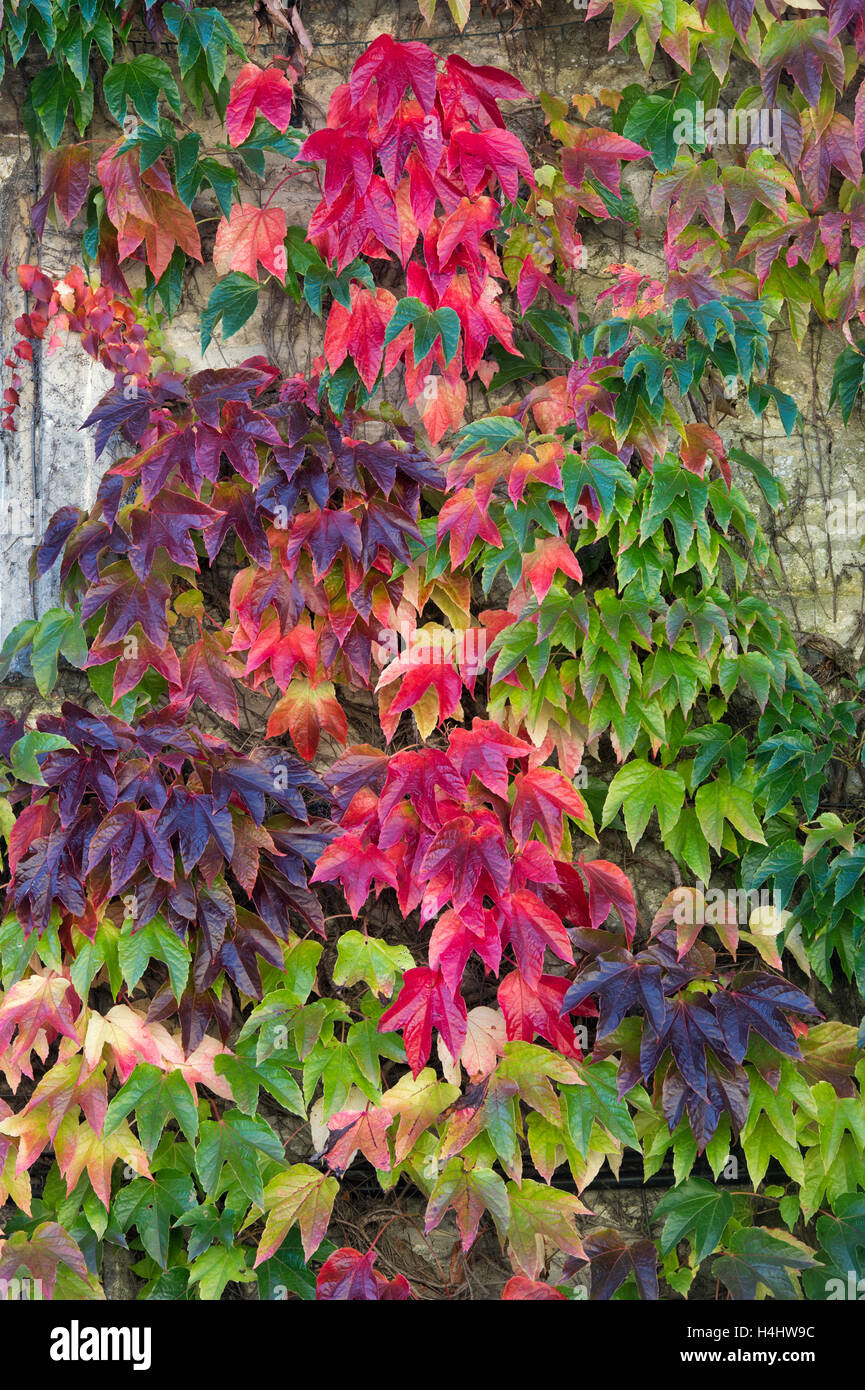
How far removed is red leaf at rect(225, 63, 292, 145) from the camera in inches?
83.2

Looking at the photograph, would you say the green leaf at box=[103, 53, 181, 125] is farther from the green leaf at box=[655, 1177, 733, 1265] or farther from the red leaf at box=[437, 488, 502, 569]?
the green leaf at box=[655, 1177, 733, 1265]

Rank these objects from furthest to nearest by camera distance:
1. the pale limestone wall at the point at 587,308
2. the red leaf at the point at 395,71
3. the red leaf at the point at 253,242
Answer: the pale limestone wall at the point at 587,308, the red leaf at the point at 253,242, the red leaf at the point at 395,71

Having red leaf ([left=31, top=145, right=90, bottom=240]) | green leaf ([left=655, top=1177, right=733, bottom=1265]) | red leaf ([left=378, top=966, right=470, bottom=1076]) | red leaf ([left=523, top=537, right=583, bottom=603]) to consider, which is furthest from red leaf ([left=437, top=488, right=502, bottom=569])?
green leaf ([left=655, top=1177, right=733, bottom=1265])

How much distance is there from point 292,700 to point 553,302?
994mm

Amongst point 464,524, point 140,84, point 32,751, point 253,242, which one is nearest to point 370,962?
point 32,751

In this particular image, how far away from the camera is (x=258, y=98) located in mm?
2121

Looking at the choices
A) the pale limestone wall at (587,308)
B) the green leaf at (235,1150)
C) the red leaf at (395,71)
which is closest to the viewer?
the red leaf at (395,71)

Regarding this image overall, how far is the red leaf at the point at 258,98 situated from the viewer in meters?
2.11

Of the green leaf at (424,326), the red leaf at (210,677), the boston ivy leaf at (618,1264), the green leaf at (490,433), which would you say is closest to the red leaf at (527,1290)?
the boston ivy leaf at (618,1264)

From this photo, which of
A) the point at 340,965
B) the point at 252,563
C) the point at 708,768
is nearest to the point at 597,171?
the point at 252,563

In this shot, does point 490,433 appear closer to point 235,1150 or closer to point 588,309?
point 588,309

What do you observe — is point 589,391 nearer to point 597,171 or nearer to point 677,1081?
point 597,171

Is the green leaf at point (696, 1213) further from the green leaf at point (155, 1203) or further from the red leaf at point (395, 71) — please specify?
the red leaf at point (395, 71)

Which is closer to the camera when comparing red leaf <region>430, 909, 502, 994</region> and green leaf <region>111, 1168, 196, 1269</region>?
red leaf <region>430, 909, 502, 994</region>
